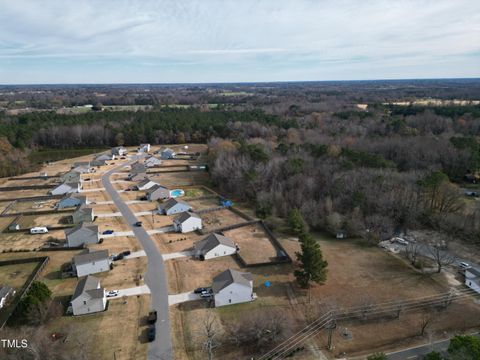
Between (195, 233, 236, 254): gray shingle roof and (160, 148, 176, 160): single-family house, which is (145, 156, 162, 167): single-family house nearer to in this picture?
(160, 148, 176, 160): single-family house

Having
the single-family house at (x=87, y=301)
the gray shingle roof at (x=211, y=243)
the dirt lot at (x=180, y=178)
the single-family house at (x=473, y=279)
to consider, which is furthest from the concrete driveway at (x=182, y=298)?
the dirt lot at (x=180, y=178)

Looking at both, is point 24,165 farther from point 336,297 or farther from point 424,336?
point 424,336

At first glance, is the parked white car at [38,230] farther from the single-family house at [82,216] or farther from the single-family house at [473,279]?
the single-family house at [473,279]

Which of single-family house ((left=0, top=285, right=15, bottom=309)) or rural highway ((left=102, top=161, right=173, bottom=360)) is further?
single-family house ((left=0, top=285, right=15, bottom=309))

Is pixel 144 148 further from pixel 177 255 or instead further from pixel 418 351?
pixel 418 351

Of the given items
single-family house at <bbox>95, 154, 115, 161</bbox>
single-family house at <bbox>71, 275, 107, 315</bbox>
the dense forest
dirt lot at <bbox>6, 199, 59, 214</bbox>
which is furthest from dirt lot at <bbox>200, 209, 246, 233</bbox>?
single-family house at <bbox>95, 154, 115, 161</bbox>

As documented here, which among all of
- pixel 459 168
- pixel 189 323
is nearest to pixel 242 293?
pixel 189 323
